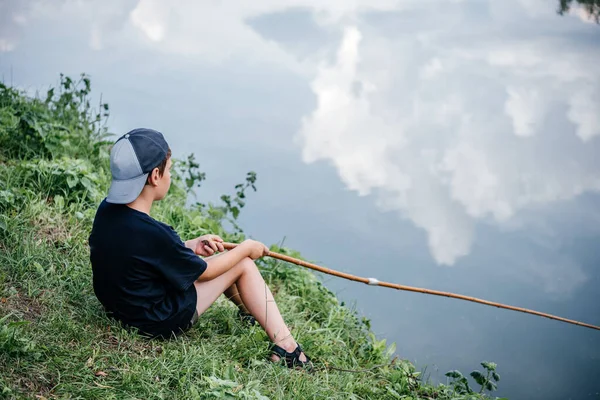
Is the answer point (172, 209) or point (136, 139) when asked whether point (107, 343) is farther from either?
point (172, 209)

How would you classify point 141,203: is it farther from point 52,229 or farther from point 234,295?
point 52,229

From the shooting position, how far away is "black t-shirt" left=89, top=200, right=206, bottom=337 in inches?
110

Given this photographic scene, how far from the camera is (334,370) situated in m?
3.29

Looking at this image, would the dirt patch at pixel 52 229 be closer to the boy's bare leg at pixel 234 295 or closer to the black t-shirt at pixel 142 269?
the black t-shirt at pixel 142 269

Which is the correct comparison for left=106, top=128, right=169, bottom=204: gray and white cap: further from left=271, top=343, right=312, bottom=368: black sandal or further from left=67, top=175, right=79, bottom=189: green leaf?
left=67, top=175, right=79, bottom=189: green leaf

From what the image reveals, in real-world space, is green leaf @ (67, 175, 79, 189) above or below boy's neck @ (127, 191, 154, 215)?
above

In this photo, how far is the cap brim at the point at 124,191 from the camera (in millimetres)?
2750

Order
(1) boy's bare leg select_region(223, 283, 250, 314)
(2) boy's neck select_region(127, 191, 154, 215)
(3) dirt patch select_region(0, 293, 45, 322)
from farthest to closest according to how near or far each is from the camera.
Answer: (1) boy's bare leg select_region(223, 283, 250, 314)
(3) dirt patch select_region(0, 293, 45, 322)
(2) boy's neck select_region(127, 191, 154, 215)

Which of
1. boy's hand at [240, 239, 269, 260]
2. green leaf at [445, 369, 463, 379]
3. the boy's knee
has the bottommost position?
the boy's knee

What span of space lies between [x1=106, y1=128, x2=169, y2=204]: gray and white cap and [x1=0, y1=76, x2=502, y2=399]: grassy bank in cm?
71

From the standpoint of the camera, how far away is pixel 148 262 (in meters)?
2.81

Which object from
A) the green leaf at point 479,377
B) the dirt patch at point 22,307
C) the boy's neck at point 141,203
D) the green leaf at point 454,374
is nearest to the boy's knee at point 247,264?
the boy's neck at point 141,203

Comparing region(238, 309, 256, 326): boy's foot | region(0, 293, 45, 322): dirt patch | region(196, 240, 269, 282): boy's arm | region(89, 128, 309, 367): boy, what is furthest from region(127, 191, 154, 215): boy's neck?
region(238, 309, 256, 326): boy's foot

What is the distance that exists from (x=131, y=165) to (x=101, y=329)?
0.86 metres
